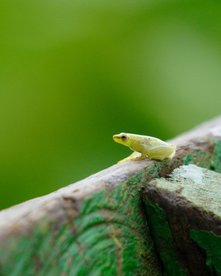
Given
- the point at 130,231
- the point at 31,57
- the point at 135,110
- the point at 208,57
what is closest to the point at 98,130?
the point at 135,110

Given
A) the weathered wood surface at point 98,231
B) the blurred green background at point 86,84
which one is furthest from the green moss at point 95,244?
the blurred green background at point 86,84

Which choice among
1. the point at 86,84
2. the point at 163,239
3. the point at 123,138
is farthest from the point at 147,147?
the point at 86,84

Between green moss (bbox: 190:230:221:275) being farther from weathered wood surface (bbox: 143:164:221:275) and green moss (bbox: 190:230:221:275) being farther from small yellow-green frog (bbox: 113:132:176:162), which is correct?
small yellow-green frog (bbox: 113:132:176:162)

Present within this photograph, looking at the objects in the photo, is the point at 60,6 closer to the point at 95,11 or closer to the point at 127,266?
the point at 95,11

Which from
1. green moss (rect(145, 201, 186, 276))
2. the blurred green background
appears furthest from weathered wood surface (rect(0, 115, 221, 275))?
the blurred green background

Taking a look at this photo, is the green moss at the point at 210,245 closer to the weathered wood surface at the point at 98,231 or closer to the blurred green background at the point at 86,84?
the weathered wood surface at the point at 98,231

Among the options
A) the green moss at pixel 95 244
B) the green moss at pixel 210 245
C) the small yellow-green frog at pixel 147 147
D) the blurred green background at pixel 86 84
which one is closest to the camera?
the green moss at pixel 95 244

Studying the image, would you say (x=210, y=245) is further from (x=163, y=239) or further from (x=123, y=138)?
(x=123, y=138)
